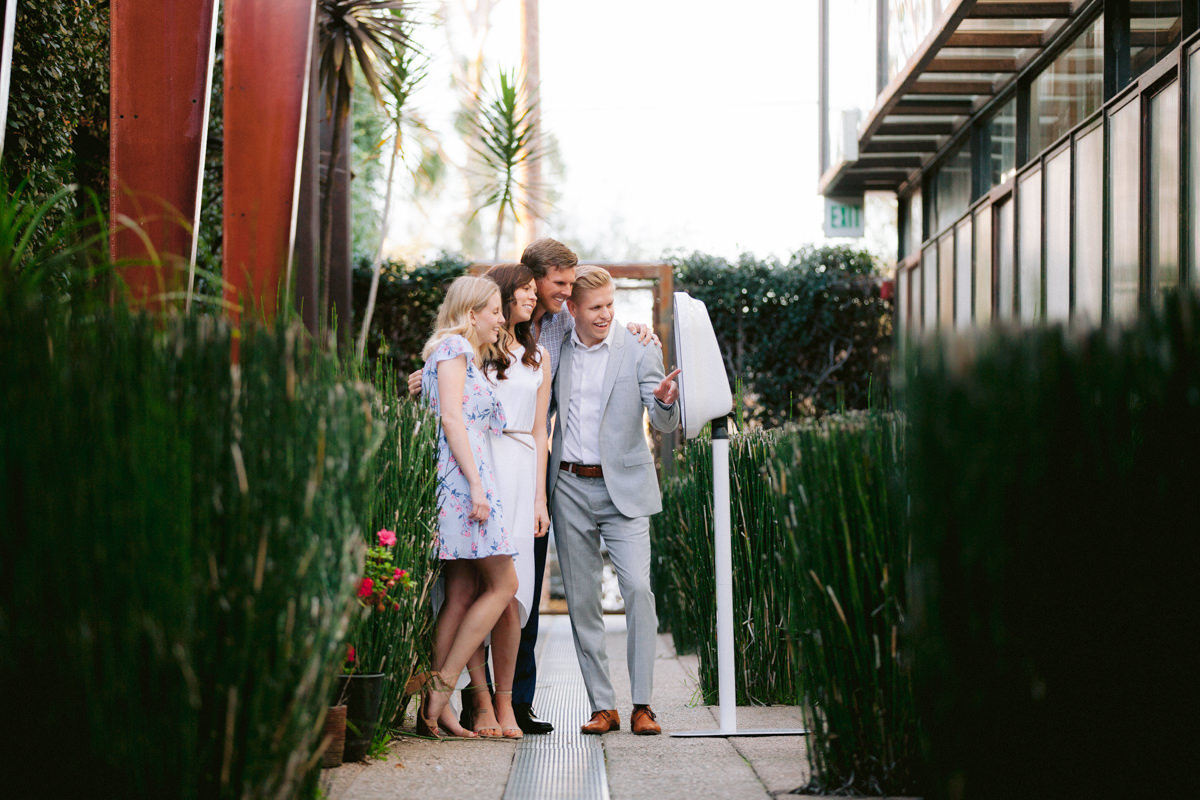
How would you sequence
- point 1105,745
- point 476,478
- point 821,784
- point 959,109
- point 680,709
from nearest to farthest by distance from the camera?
point 1105,745, point 821,784, point 476,478, point 680,709, point 959,109

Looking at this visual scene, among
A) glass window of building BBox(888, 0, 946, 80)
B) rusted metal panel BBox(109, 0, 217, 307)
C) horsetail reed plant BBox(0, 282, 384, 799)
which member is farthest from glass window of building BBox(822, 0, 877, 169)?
horsetail reed plant BBox(0, 282, 384, 799)

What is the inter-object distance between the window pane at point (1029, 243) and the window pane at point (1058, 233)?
13 cm

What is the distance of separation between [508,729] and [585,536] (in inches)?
29.9

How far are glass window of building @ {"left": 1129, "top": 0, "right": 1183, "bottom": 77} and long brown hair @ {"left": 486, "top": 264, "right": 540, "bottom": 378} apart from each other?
376cm

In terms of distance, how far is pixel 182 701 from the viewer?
1993 mm

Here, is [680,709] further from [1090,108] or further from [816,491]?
[1090,108]

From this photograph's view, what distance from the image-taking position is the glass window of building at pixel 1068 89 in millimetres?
7262

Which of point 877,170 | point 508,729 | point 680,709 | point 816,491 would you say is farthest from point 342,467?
point 877,170

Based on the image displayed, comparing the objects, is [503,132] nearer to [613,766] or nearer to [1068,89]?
[1068,89]

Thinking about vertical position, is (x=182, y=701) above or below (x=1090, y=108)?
below

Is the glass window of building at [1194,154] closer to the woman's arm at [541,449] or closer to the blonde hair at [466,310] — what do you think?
the woman's arm at [541,449]

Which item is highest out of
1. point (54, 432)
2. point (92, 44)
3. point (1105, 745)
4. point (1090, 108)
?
point (92, 44)

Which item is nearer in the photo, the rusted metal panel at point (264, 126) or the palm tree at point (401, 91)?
the rusted metal panel at point (264, 126)

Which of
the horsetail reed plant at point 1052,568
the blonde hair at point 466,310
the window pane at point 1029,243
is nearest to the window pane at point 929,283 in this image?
the window pane at point 1029,243
